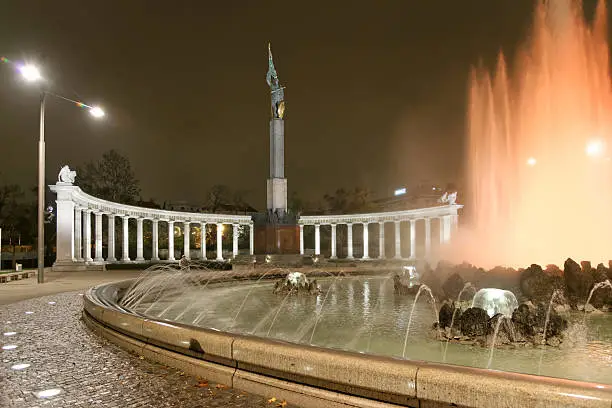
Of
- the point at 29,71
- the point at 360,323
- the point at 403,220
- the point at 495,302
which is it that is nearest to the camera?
the point at 495,302

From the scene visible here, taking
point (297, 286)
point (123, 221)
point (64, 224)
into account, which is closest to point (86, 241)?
point (64, 224)

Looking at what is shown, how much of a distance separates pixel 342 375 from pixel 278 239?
46300mm

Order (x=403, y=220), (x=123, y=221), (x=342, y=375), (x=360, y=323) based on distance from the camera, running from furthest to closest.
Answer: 1. (x=403, y=220)
2. (x=123, y=221)
3. (x=360, y=323)
4. (x=342, y=375)

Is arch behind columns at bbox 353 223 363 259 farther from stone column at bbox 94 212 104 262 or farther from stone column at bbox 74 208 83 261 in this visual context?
stone column at bbox 74 208 83 261

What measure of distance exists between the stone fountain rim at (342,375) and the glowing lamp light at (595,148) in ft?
115

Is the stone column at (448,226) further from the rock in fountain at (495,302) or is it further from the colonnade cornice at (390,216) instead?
the rock in fountain at (495,302)

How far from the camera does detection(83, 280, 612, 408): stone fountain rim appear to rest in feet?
16.7

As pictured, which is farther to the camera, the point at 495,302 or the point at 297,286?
the point at 297,286

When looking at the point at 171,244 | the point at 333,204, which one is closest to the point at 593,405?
the point at 171,244

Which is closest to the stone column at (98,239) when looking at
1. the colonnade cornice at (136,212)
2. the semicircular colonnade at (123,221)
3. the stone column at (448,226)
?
the semicircular colonnade at (123,221)

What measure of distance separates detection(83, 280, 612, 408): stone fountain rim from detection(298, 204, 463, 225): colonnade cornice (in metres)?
67.3

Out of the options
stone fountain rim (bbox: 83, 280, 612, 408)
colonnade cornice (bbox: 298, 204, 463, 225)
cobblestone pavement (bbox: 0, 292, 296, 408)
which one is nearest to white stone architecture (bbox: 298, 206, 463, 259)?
colonnade cornice (bbox: 298, 204, 463, 225)

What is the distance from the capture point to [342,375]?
6449mm

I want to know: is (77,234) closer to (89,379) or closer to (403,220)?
(89,379)
